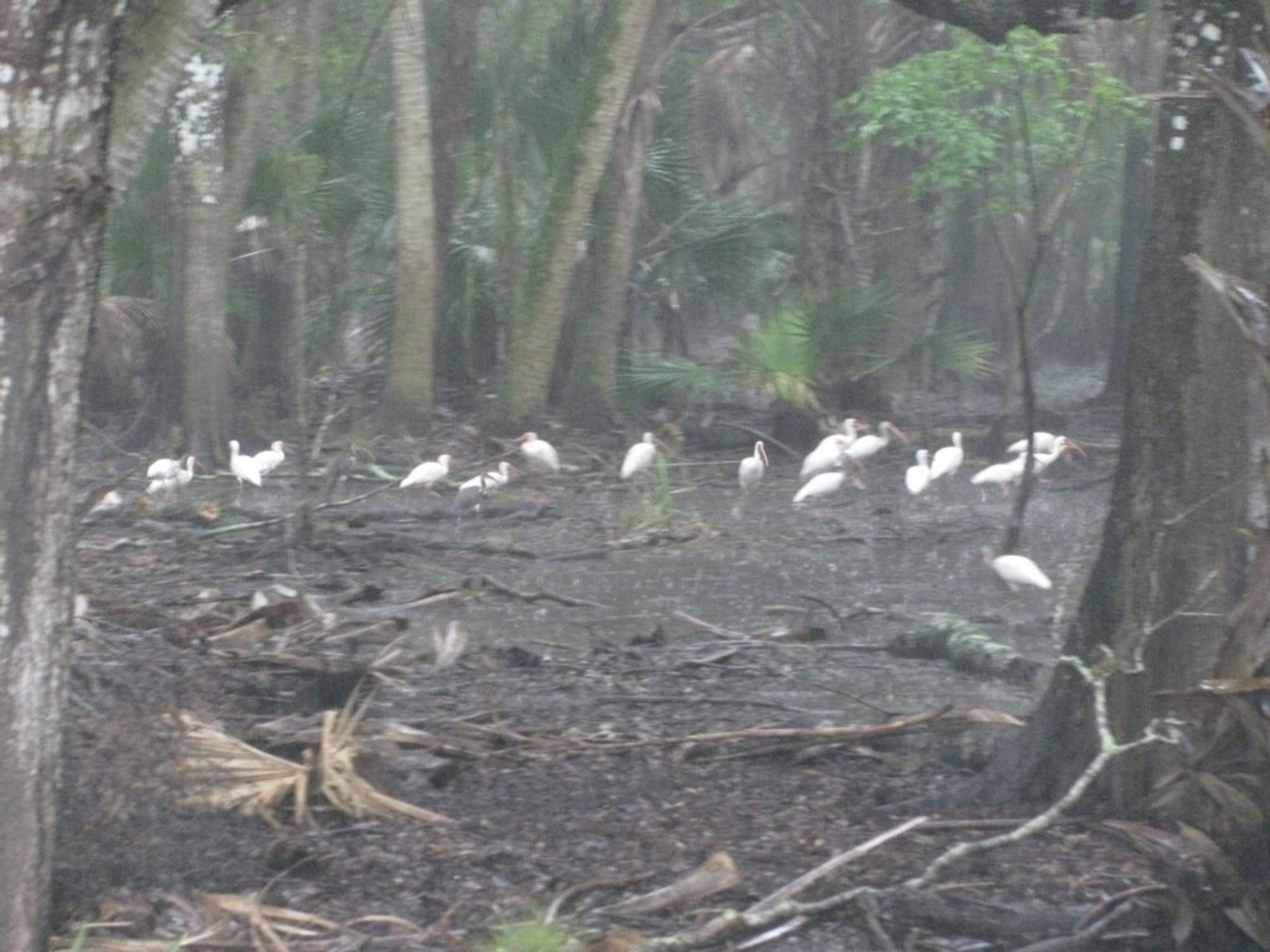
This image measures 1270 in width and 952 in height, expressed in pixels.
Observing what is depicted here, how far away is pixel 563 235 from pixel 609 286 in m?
0.91

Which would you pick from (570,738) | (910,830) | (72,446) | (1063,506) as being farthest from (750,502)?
(72,446)

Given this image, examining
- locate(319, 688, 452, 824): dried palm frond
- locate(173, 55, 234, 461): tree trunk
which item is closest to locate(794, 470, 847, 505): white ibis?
locate(173, 55, 234, 461): tree trunk

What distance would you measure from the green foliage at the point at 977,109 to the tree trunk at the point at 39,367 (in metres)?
10.1

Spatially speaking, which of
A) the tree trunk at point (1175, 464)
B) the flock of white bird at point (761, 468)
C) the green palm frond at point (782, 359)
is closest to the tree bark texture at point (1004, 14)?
the tree trunk at point (1175, 464)

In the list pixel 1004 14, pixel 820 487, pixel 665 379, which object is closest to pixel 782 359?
pixel 665 379

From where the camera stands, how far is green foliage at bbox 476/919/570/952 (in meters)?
4.50

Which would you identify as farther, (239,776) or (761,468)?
(761,468)

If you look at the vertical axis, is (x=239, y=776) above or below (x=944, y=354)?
below

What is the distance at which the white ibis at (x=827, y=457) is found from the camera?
1497 centimetres

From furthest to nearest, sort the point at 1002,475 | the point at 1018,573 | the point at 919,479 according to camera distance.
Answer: the point at 919,479, the point at 1002,475, the point at 1018,573

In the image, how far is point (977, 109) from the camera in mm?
16453

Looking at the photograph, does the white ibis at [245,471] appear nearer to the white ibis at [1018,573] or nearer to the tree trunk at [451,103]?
the tree trunk at [451,103]

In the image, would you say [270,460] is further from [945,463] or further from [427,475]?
[945,463]

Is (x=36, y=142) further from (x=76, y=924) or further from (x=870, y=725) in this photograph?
(x=870, y=725)
